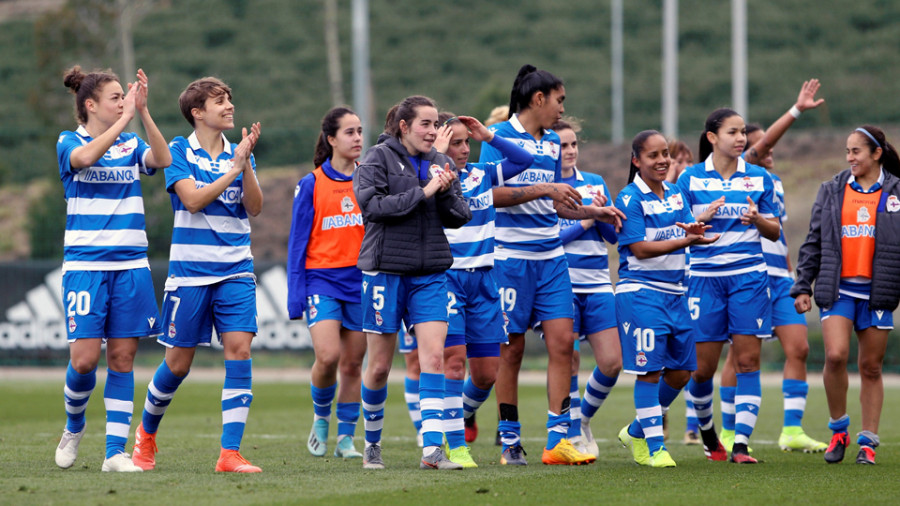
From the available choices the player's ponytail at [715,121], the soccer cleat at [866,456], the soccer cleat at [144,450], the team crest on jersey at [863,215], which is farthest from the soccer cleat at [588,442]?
the soccer cleat at [144,450]

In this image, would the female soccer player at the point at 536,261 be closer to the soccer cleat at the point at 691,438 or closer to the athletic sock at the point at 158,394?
the athletic sock at the point at 158,394

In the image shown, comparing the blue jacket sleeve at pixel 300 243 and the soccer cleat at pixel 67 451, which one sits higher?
the blue jacket sleeve at pixel 300 243

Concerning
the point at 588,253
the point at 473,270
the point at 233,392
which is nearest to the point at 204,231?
the point at 233,392

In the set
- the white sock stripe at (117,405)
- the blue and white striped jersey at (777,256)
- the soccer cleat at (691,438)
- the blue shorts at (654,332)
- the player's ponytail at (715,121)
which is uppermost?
the player's ponytail at (715,121)

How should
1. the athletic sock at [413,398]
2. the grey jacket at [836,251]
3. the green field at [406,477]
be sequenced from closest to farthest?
the green field at [406,477] < the grey jacket at [836,251] < the athletic sock at [413,398]

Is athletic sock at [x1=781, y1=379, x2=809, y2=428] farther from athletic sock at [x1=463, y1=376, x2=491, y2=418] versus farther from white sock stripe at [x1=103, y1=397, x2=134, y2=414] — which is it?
white sock stripe at [x1=103, y1=397, x2=134, y2=414]

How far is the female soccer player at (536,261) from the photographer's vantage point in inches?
290

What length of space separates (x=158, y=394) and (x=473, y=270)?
2.02m

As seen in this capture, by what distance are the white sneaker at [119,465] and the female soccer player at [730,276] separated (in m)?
3.71

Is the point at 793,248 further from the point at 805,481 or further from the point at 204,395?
the point at 805,481

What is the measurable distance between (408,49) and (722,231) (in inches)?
1621

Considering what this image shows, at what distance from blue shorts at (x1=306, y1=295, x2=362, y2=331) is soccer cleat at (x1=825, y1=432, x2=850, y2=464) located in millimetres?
3193

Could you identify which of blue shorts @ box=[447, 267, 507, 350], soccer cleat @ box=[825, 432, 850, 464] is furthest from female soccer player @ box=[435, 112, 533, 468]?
soccer cleat @ box=[825, 432, 850, 464]

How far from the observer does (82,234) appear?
21.7 feet
